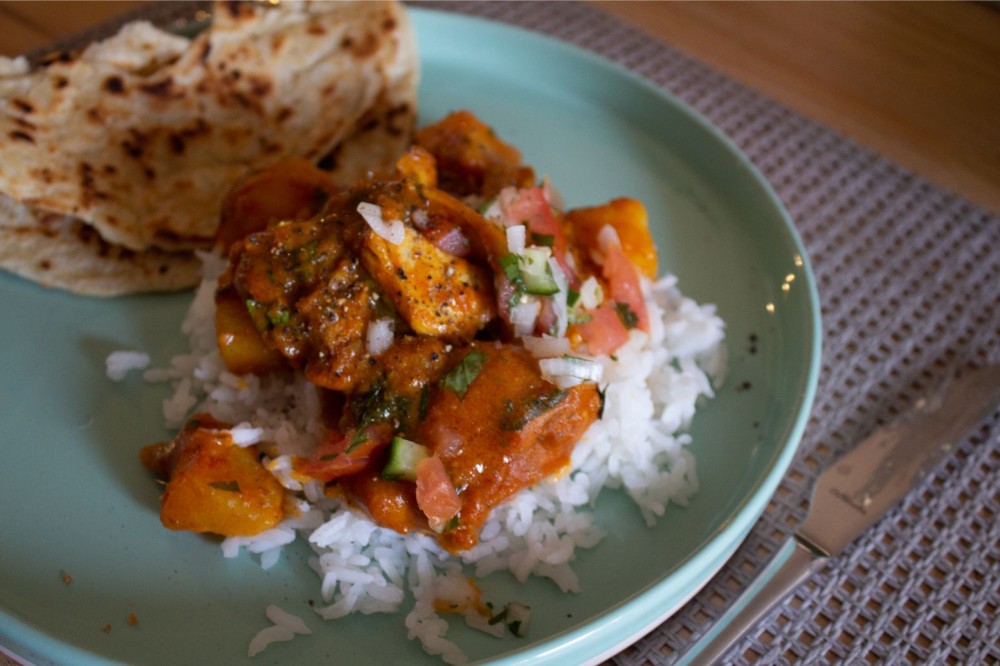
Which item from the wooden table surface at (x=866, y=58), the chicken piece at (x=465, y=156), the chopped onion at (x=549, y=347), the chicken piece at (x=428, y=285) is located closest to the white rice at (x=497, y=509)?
the chopped onion at (x=549, y=347)

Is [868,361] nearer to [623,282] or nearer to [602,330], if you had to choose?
[623,282]

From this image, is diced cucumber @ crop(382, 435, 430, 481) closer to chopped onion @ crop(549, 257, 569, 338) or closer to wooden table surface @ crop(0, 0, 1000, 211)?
chopped onion @ crop(549, 257, 569, 338)

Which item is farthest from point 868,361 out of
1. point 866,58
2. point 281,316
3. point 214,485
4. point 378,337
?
point 866,58

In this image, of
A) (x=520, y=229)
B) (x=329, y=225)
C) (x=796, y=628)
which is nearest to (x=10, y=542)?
(x=329, y=225)

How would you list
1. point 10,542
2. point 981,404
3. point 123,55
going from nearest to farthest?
point 10,542, point 981,404, point 123,55

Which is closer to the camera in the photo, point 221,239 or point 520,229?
point 520,229

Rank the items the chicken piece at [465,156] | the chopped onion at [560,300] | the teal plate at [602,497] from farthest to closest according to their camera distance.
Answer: the chicken piece at [465,156] → the chopped onion at [560,300] → the teal plate at [602,497]

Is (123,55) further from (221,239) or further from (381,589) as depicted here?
(381,589)

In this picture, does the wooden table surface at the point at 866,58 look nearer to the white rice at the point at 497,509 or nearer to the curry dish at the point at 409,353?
the white rice at the point at 497,509

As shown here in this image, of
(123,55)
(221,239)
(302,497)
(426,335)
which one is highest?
(123,55)
